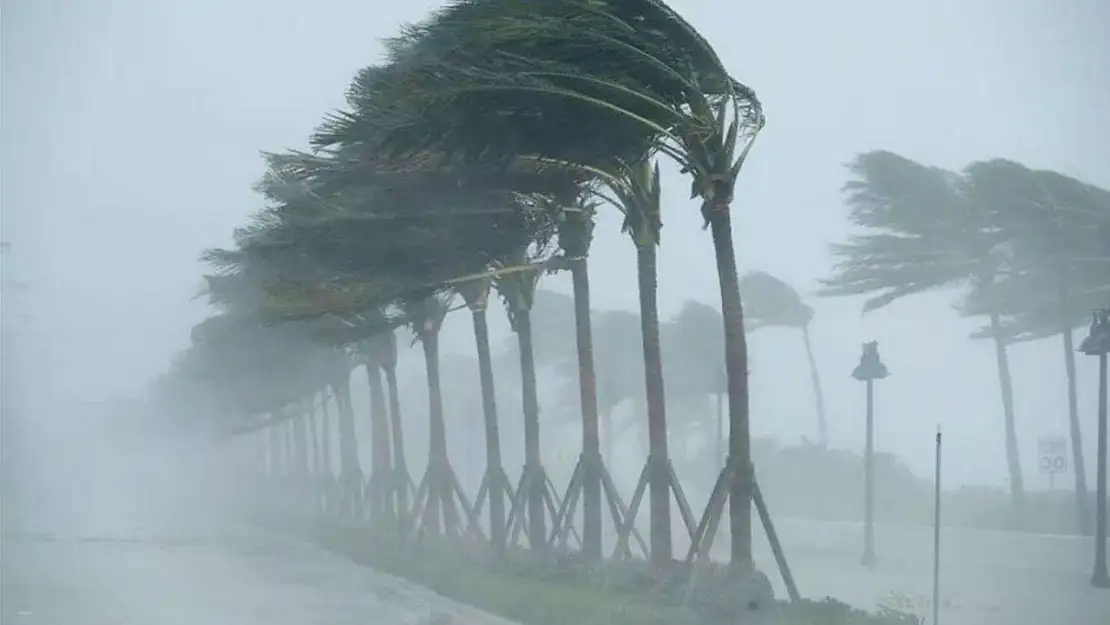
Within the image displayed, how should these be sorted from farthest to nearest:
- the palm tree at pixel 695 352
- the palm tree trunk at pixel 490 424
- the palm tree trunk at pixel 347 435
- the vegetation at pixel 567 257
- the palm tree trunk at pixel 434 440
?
the palm tree trunk at pixel 347 435
the palm tree at pixel 695 352
the palm tree trunk at pixel 434 440
the palm tree trunk at pixel 490 424
the vegetation at pixel 567 257

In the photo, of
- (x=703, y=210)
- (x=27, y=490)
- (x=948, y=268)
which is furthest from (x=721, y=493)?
(x=27, y=490)

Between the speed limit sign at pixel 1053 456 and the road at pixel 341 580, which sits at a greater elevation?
the speed limit sign at pixel 1053 456

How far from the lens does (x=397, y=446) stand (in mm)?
35625

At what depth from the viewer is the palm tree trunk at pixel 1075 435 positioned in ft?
80.4

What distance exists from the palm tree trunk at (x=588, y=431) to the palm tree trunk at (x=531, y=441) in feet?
6.09

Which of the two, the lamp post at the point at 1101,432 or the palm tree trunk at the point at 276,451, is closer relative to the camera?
the lamp post at the point at 1101,432

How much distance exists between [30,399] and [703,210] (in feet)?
133

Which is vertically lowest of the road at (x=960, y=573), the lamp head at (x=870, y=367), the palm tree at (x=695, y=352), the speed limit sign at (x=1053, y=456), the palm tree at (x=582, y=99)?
the road at (x=960, y=573)

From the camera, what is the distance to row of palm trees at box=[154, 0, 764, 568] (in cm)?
1592

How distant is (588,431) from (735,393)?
5445mm

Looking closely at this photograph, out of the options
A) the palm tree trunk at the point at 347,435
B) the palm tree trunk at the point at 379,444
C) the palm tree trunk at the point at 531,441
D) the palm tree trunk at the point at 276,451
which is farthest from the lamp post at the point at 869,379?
the palm tree trunk at the point at 276,451

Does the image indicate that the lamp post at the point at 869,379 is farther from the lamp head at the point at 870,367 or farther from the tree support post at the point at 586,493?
the tree support post at the point at 586,493

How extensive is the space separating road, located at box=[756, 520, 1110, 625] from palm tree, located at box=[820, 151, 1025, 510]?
11.3 feet

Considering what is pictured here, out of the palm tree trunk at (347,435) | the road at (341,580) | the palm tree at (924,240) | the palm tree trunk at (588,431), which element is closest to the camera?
the road at (341,580)
